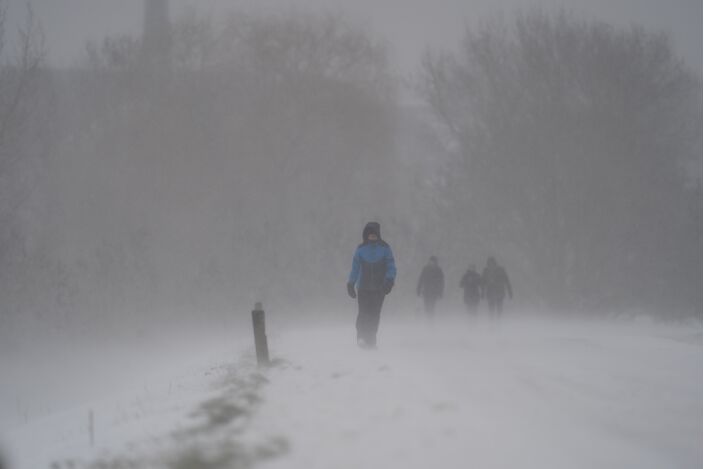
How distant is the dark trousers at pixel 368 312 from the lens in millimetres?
11789

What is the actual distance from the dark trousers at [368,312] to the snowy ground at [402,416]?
453mm

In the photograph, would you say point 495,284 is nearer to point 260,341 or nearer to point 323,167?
point 260,341

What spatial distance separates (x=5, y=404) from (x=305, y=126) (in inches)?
807

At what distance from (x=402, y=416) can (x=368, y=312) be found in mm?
5027

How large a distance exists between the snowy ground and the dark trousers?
45 cm

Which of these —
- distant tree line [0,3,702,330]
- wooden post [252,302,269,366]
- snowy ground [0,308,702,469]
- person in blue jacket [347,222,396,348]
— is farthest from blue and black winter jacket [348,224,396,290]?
distant tree line [0,3,702,330]

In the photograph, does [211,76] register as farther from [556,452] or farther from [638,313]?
[556,452]

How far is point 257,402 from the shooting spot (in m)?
8.10

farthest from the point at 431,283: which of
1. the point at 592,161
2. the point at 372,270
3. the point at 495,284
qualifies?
the point at 592,161

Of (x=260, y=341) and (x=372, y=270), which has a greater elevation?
(x=372, y=270)

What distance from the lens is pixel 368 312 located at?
11922mm

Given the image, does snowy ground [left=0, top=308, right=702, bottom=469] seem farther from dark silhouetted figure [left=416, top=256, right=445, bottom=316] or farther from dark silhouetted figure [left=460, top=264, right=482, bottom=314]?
dark silhouetted figure [left=460, top=264, right=482, bottom=314]

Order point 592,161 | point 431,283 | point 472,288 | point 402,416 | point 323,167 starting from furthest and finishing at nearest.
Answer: point 323,167 → point 592,161 → point 472,288 → point 431,283 → point 402,416

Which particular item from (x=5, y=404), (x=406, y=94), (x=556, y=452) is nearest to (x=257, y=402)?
(x=556, y=452)
